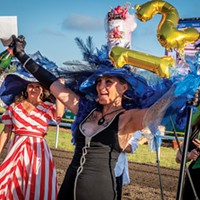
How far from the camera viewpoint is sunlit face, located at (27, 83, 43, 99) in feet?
14.0

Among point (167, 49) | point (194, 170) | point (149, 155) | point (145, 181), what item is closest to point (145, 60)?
point (167, 49)

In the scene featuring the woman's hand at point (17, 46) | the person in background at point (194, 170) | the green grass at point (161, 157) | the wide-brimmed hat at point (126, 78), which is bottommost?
the green grass at point (161, 157)

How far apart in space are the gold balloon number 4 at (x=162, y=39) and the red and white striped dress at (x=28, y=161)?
1.83 meters

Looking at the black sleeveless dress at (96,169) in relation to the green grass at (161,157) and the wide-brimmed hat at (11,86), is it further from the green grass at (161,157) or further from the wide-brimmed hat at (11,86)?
the green grass at (161,157)

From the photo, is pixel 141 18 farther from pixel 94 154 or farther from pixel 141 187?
pixel 141 187

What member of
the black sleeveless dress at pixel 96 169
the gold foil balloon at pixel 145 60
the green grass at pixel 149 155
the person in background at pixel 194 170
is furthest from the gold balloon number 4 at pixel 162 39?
the green grass at pixel 149 155

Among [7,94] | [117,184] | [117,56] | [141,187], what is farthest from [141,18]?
[141,187]

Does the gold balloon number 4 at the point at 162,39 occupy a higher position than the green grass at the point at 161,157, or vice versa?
the gold balloon number 4 at the point at 162,39

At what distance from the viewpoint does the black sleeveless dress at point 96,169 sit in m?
2.65

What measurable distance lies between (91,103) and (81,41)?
0.45 metres

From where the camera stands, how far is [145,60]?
2.31 meters

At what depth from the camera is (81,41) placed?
10.2ft

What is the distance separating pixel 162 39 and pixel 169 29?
0.06 m

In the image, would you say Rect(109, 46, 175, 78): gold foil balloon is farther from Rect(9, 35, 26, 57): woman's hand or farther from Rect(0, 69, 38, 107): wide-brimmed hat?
Rect(0, 69, 38, 107): wide-brimmed hat
